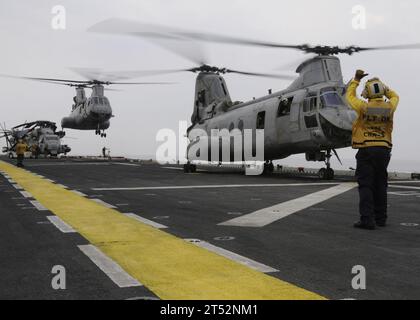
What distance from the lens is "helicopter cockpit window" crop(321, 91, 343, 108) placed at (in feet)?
57.9

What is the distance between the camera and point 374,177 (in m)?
7.21

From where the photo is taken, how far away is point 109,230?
658cm

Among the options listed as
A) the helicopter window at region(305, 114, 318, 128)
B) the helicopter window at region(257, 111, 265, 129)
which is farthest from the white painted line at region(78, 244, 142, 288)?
the helicopter window at region(257, 111, 265, 129)

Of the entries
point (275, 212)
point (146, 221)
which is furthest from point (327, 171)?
point (146, 221)

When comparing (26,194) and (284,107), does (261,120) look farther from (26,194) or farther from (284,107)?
(26,194)

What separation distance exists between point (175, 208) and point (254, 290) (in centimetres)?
554

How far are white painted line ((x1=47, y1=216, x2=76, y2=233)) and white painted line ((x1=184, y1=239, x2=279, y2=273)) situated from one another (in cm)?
187

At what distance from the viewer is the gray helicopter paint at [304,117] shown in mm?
17594

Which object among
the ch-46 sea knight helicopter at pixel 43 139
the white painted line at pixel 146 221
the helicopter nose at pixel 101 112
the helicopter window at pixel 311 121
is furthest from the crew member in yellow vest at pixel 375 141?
the ch-46 sea knight helicopter at pixel 43 139

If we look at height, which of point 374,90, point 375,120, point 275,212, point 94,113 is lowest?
point 275,212

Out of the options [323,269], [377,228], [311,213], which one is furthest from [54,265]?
[311,213]

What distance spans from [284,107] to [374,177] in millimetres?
13333

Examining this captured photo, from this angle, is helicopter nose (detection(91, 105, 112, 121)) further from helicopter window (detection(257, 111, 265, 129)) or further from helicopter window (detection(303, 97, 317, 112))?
helicopter window (detection(303, 97, 317, 112))
